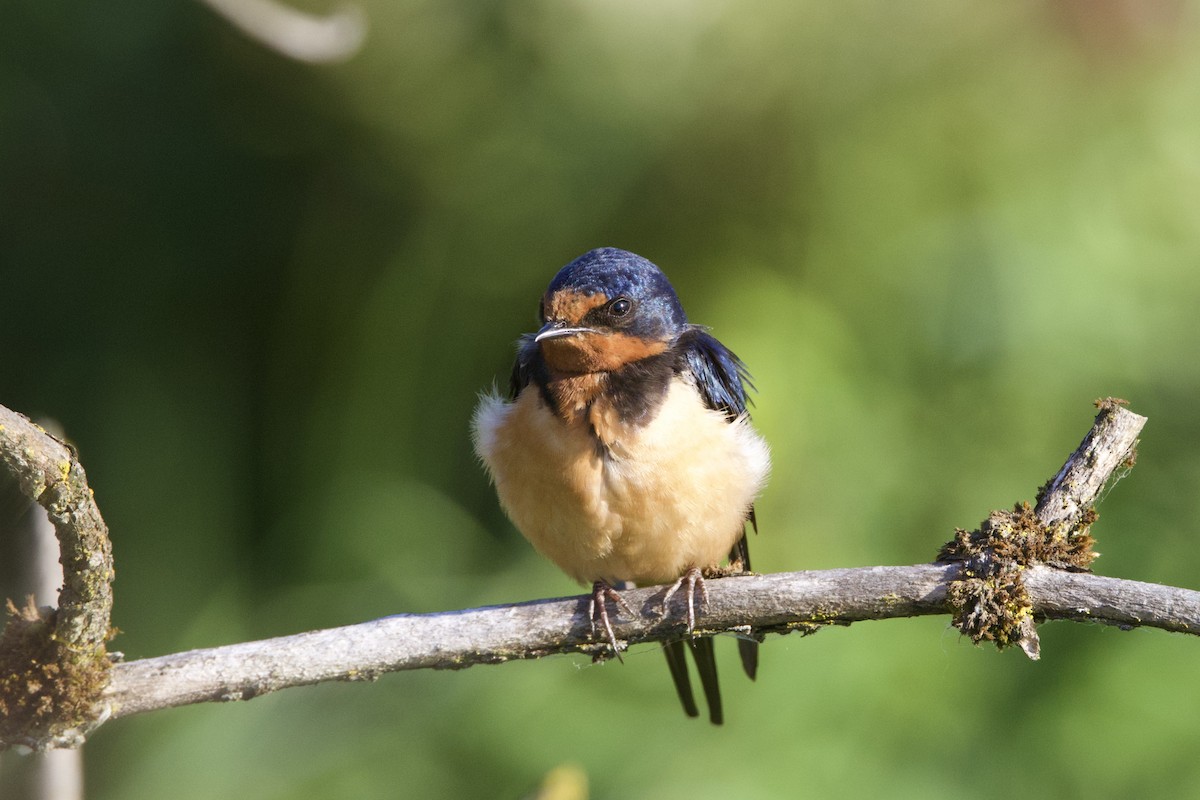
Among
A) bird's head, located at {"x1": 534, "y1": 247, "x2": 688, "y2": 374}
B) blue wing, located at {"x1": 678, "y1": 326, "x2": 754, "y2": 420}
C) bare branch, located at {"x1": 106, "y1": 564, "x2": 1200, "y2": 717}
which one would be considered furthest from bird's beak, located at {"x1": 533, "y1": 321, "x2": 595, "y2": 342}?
bare branch, located at {"x1": 106, "y1": 564, "x2": 1200, "y2": 717}

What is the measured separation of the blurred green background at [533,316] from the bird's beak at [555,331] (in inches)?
45.7

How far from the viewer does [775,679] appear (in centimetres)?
401

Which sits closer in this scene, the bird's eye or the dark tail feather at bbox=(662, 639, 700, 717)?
the bird's eye

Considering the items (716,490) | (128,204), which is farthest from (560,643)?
(128,204)

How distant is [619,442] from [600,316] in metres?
0.38

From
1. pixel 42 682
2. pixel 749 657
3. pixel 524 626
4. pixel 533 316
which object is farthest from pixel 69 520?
pixel 533 316

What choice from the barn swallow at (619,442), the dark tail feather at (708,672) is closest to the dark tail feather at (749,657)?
Answer: the dark tail feather at (708,672)

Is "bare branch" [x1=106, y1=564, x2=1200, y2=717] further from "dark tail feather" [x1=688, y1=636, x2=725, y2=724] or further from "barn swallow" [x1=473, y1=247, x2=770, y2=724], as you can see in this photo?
"dark tail feather" [x1=688, y1=636, x2=725, y2=724]

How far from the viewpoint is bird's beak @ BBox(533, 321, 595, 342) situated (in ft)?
10.3

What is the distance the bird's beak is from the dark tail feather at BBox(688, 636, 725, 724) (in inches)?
42.4

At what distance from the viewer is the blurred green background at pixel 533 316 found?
12.9ft

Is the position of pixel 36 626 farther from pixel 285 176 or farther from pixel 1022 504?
pixel 285 176

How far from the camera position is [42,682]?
7.54 feet

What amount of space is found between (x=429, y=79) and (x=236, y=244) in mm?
1070
